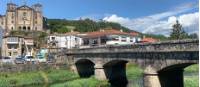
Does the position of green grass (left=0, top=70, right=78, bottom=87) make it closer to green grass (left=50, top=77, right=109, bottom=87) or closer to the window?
green grass (left=50, top=77, right=109, bottom=87)

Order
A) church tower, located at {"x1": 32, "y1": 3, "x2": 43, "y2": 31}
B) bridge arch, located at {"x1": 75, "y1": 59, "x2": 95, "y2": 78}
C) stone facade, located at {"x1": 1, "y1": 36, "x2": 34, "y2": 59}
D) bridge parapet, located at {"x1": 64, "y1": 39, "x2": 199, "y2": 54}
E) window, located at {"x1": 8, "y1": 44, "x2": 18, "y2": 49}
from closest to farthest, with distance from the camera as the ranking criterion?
bridge parapet, located at {"x1": 64, "y1": 39, "x2": 199, "y2": 54} → bridge arch, located at {"x1": 75, "y1": 59, "x2": 95, "y2": 78} → stone facade, located at {"x1": 1, "y1": 36, "x2": 34, "y2": 59} → window, located at {"x1": 8, "y1": 44, "x2": 18, "y2": 49} → church tower, located at {"x1": 32, "y1": 3, "x2": 43, "y2": 31}

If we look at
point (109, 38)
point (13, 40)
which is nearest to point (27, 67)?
point (13, 40)

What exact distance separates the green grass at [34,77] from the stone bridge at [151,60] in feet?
19.5

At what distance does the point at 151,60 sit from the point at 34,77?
25.9 metres

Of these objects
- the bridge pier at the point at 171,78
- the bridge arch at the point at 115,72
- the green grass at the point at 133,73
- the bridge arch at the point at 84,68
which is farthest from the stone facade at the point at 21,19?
the bridge pier at the point at 171,78

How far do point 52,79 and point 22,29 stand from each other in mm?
70095

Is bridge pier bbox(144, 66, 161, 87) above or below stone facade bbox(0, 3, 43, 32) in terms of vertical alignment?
below

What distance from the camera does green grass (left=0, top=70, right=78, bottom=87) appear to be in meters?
57.2

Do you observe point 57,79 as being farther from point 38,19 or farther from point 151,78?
point 38,19

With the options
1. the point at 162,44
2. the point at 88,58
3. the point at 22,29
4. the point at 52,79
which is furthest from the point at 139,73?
the point at 22,29

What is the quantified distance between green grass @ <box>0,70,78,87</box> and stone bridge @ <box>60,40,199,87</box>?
5.94 meters

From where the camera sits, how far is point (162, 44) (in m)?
38.1

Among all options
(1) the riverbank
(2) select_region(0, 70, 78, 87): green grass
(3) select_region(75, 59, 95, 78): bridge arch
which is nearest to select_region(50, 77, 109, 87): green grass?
(1) the riverbank

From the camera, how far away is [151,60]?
4094 cm
